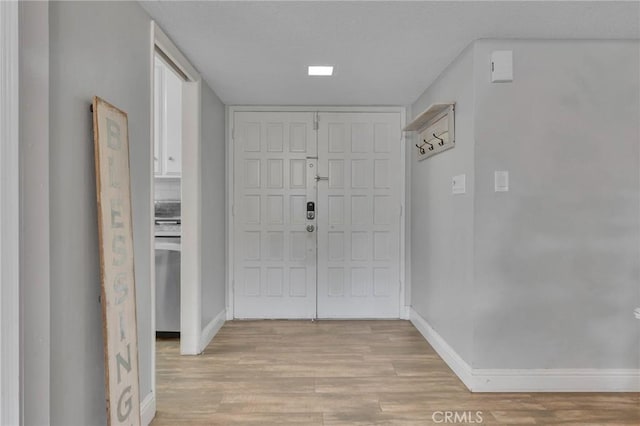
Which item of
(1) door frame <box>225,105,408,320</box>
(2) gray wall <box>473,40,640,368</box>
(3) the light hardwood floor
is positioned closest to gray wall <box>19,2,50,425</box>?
(3) the light hardwood floor

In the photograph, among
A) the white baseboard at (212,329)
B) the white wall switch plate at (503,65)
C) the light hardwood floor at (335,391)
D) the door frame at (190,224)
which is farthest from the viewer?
the white baseboard at (212,329)

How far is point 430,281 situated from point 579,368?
4.15 ft

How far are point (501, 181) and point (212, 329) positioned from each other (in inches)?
108

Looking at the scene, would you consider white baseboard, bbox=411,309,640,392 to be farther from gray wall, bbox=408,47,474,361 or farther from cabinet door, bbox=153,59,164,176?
cabinet door, bbox=153,59,164,176

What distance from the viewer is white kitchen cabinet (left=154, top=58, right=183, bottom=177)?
3621 mm

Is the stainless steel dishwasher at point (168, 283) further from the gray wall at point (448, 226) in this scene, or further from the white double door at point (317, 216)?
the gray wall at point (448, 226)

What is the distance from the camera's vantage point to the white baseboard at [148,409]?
2.19m

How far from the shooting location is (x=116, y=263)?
5.80 feet

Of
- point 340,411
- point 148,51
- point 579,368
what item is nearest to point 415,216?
point 579,368

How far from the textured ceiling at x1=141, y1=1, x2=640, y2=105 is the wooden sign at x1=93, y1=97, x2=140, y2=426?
88 cm

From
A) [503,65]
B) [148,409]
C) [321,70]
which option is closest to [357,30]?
[321,70]

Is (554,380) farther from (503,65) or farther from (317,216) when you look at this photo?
(317,216)

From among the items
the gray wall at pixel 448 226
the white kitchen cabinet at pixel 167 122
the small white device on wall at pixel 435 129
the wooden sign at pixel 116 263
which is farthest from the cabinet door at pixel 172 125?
the gray wall at pixel 448 226
